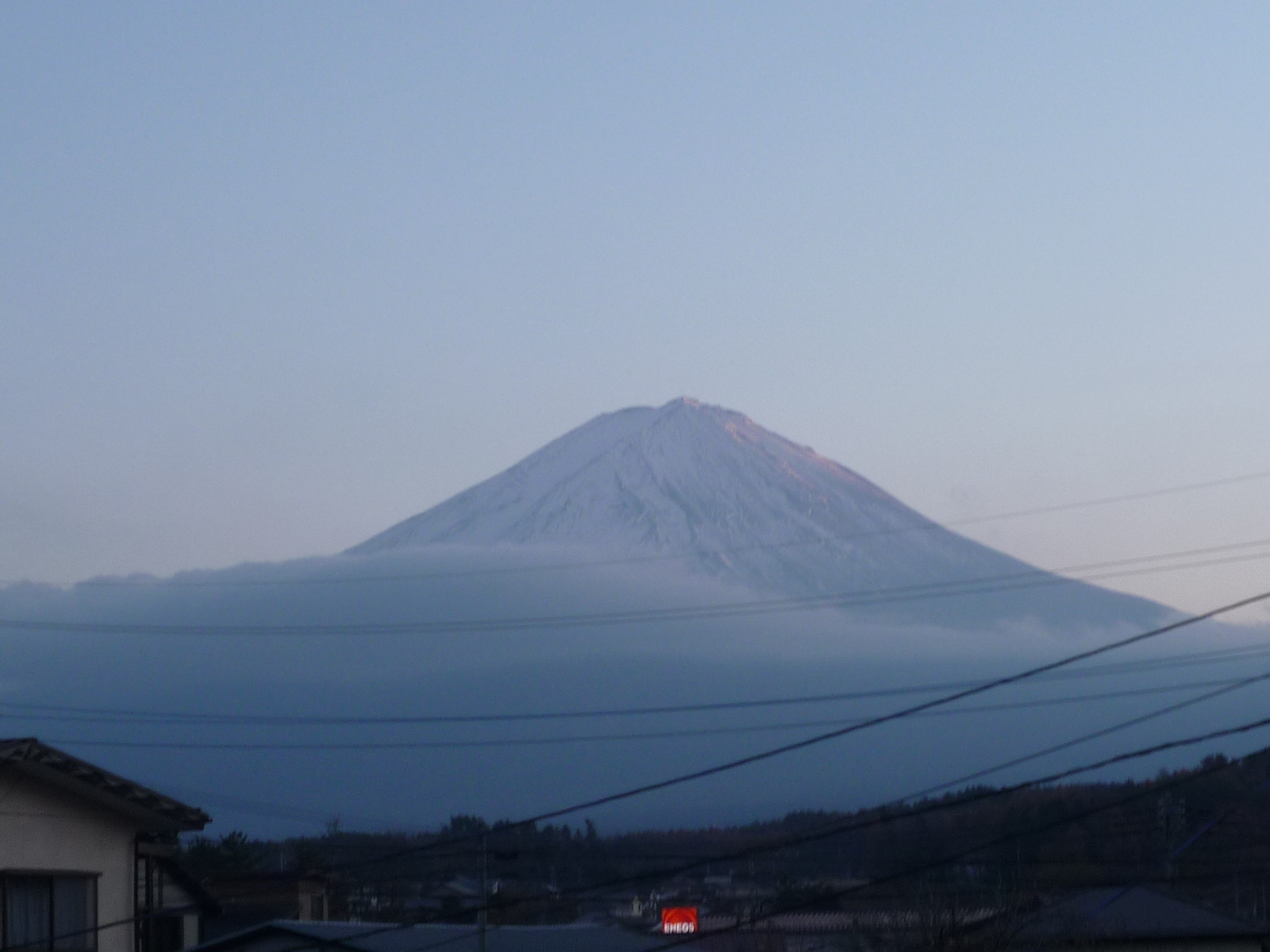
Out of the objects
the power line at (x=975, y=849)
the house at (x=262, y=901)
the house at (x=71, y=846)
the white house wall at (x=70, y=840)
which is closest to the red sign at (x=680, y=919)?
the house at (x=262, y=901)

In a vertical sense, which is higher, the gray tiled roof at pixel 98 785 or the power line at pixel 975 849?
the gray tiled roof at pixel 98 785

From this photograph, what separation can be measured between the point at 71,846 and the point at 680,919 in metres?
18.0

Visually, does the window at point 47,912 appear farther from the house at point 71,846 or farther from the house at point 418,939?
the house at point 418,939

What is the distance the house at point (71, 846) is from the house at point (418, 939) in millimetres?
1885

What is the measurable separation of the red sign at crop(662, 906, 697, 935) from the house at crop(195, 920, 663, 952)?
274 inches

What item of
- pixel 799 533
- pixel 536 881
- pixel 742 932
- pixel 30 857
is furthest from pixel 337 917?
pixel 799 533

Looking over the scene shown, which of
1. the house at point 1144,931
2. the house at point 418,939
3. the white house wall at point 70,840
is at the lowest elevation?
the house at point 1144,931

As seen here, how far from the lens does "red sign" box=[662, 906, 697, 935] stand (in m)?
33.6

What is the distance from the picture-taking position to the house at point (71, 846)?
1770 centimetres

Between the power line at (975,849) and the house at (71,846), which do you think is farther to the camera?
the house at (71,846)

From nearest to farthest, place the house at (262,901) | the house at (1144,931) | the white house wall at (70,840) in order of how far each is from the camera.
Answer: the white house wall at (70,840) → the house at (1144,931) → the house at (262,901)

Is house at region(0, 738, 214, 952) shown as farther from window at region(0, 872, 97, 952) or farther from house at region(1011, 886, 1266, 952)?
house at region(1011, 886, 1266, 952)

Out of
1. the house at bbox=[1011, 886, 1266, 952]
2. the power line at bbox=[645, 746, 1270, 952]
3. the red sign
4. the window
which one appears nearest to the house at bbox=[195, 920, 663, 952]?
the window

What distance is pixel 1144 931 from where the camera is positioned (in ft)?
87.1
